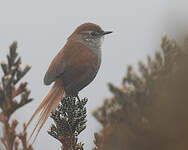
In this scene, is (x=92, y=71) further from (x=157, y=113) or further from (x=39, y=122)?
(x=157, y=113)

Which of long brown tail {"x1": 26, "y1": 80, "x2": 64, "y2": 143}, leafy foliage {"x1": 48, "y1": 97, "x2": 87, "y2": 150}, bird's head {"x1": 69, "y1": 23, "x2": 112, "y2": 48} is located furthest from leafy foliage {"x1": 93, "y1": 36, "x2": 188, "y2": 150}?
bird's head {"x1": 69, "y1": 23, "x2": 112, "y2": 48}

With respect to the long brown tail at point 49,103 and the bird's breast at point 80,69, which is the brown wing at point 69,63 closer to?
the bird's breast at point 80,69

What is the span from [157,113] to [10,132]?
1007mm

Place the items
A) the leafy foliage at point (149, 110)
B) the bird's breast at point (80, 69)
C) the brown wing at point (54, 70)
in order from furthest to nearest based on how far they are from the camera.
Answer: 1. the bird's breast at point (80, 69)
2. the brown wing at point (54, 70)
3. the leafy foliage at point (149, 110)

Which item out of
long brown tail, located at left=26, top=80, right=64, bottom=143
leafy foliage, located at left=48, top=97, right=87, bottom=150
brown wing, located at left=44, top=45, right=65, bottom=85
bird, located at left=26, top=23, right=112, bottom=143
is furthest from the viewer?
brown wing, located at left=44, top=45, right=65, bottom=85

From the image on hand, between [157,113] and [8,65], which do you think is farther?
[8,65]

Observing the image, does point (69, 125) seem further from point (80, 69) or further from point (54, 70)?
point (80, 69)

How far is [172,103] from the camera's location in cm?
167

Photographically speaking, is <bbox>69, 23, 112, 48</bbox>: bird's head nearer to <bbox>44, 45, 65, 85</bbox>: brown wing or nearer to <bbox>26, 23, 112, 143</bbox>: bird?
<bbox>26, 23, 112, 143</bbox>: bird

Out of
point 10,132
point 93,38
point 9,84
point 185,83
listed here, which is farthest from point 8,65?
point 93,38

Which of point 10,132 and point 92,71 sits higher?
point 92,71

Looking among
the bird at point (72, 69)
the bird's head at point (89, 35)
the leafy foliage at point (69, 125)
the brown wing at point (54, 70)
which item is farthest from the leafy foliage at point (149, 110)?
the bird's head at point (89, 35)

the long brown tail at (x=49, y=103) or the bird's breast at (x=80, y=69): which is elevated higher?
the bird's breast at (x=80, y=69)

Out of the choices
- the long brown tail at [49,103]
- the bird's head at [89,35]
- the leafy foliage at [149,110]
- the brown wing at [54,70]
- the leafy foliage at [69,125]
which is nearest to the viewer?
the leafy foliage at [149,110]
